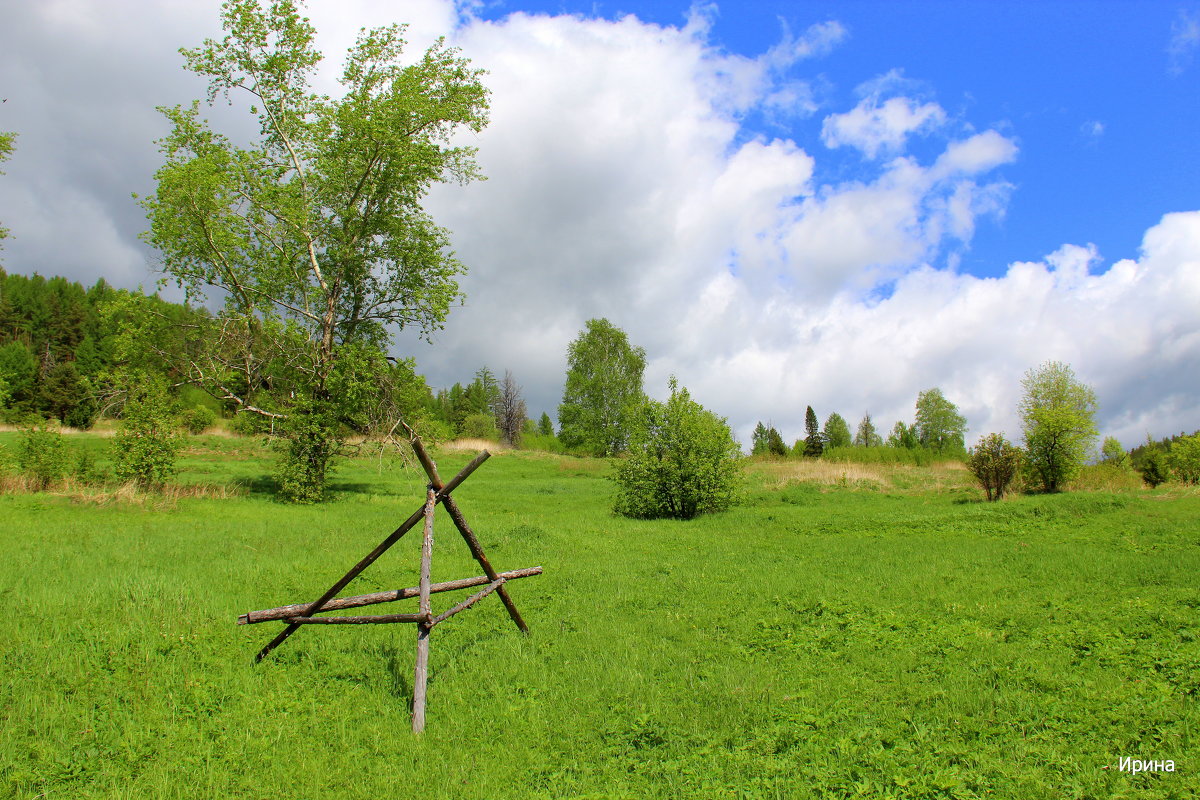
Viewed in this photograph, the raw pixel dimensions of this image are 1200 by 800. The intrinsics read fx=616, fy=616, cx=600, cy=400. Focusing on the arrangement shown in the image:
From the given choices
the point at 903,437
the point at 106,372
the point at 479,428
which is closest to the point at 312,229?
the point at 106,372

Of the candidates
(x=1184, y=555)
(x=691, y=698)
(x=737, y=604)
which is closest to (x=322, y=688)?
(x=691, y=698)

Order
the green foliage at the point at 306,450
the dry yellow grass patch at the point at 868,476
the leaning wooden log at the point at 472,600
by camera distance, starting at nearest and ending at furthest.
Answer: the leaning wooden log at the point at 472,600 → the green foliage at the point at 306,450 → the dry yellow grass patch at the point at 868,476

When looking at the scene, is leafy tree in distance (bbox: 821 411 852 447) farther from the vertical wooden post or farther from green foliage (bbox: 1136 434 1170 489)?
the vertical wooden post

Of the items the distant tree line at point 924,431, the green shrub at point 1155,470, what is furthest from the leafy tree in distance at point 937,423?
the green shrub at point 1155,470

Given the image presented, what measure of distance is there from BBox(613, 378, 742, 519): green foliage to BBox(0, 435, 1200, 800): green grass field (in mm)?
8072

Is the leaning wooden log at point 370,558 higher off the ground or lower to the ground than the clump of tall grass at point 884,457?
lower

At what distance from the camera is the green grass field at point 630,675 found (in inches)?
214

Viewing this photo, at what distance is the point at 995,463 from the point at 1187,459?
9684 mm

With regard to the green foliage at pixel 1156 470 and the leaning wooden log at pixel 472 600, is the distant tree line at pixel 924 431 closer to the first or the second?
the green foliage at pixel 1156 470

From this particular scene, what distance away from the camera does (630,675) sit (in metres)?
7.46

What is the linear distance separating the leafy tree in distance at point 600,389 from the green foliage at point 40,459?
44.0m

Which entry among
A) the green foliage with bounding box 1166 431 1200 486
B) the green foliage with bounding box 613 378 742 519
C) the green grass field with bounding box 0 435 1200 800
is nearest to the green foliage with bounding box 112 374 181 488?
the green grass field with bounding box 0 435 1200 800

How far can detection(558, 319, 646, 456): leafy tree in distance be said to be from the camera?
202 feet

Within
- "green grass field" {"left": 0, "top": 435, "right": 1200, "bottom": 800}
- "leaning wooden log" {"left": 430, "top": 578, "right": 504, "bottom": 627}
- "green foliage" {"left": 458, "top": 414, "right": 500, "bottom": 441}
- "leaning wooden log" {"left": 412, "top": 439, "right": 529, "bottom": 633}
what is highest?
"green foliage" {"left": 458, "top": 414, "right": 500, "bottom": 441}
